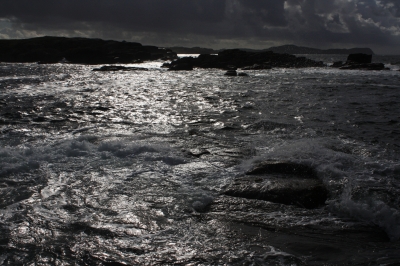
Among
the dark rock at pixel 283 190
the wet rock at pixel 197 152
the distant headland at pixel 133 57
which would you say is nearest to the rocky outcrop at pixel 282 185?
the dark rock at pixel 283 190

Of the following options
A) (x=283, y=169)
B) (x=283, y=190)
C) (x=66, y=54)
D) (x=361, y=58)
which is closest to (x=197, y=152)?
(x=283, y=169)

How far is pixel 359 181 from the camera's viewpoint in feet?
22.5

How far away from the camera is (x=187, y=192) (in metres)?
6.41

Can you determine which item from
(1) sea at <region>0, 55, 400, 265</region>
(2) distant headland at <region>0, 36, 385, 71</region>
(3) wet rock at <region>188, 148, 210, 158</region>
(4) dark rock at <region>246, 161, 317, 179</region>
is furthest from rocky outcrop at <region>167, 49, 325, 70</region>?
(4) dark rock at <region>246, 161, 317, 179</region>

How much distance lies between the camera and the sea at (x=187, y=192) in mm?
4531

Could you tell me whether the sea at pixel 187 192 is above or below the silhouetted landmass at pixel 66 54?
below

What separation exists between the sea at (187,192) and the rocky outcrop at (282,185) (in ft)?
0.64

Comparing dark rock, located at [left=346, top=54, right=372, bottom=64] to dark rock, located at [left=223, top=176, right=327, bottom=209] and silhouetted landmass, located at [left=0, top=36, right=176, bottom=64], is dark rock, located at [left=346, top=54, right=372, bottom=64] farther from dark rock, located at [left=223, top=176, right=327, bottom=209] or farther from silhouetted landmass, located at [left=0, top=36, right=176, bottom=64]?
dark rock, located at [left=223, top=176, right=327, bottom=209]

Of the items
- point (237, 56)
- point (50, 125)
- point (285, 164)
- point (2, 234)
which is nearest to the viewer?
point (2, 234)

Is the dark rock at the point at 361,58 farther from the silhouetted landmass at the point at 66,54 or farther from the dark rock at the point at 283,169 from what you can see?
the dark rock at the point at 283,169

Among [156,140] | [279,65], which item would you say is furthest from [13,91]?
[279,65]

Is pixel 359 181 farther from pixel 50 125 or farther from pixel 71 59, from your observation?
pixel 71 59

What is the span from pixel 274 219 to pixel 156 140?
5548mm

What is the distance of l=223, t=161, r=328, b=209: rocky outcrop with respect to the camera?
6.09m
